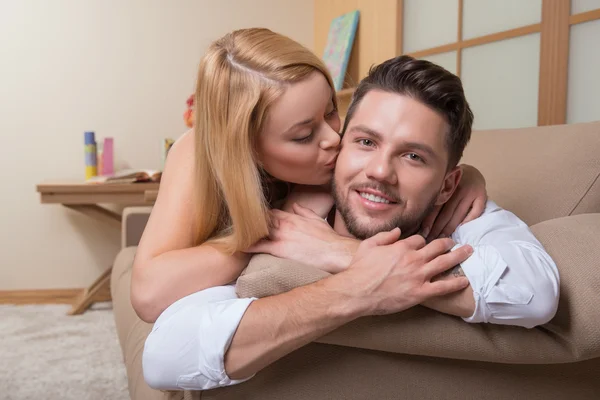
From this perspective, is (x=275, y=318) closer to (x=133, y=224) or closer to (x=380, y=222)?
(x=380, y=222)

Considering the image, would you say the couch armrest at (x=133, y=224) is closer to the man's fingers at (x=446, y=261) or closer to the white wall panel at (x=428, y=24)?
the white wall panel at (x=428, y=24)

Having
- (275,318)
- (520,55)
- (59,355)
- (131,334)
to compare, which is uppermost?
(520,55)

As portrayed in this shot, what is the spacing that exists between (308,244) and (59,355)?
2320 mm

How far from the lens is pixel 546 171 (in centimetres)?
157

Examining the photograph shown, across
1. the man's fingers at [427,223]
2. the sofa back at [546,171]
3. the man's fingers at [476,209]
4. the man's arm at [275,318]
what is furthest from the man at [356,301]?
the sofa back at [546,171]

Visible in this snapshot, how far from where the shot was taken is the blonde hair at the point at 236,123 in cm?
→ 132

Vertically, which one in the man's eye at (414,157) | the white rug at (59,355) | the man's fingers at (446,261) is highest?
the man's eye at (414,157)

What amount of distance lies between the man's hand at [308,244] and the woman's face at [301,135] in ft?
0.50

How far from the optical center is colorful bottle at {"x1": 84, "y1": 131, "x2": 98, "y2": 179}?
410 centimetres

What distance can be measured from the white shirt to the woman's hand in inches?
12.8

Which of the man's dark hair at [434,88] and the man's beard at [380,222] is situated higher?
the man's dark hair at [434,88]

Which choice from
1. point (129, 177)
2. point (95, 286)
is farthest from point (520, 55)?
point (95, 286)

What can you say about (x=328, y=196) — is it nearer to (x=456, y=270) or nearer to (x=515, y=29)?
(x=456, y=270)

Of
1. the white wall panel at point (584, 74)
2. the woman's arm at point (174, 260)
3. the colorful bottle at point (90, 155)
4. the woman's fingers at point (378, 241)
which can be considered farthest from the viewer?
the colorful bottle at point (90, 155)
